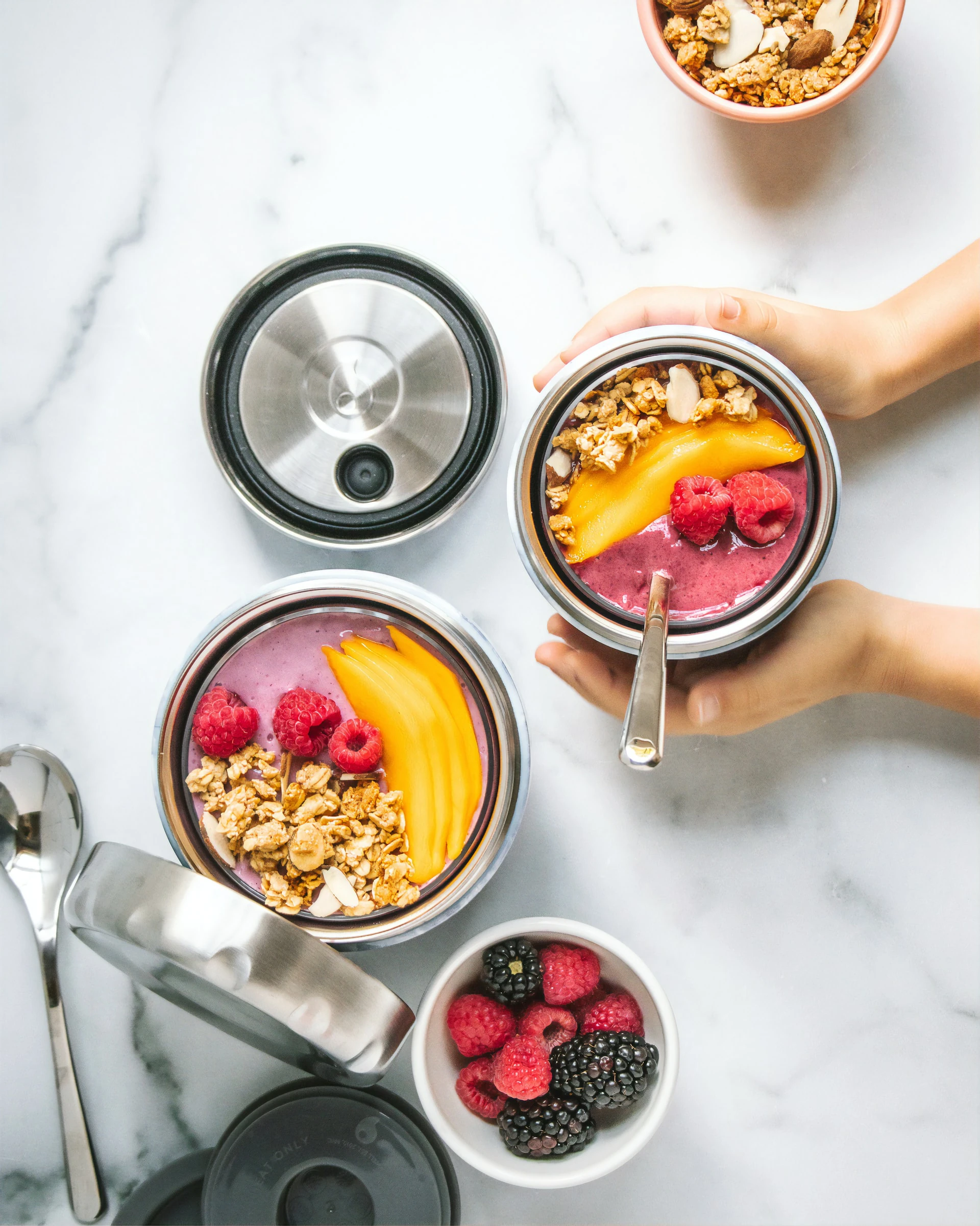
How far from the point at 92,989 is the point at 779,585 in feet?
3.47

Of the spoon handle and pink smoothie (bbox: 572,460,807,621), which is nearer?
pink smoothie (bbox: 572,460,807,621)

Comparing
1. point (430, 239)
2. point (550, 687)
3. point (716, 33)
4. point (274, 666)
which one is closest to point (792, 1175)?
point (550, 687)

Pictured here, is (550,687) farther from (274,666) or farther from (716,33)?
(716,33)

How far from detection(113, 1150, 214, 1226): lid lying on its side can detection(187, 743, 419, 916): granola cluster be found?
466 mm

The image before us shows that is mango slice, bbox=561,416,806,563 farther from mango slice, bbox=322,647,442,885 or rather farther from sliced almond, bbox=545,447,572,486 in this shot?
mango slice, bbox=322,647,442,885

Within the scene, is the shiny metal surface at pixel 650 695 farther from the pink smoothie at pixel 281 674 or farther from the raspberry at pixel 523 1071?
the raspberry at pixel 523 1071

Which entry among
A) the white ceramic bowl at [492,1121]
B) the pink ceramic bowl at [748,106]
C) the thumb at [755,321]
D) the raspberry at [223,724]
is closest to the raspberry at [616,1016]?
the white ceramic bowl at [492,1121]

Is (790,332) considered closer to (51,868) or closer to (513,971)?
(513,971)

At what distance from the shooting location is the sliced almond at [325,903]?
3.28 ft

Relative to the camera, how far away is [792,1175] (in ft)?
4.00

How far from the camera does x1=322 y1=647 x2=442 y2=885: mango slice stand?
3.29 ft

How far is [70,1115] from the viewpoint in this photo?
1.19m

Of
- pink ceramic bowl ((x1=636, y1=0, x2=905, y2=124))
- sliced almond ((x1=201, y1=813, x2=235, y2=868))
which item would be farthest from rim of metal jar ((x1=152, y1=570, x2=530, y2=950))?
pink ceramic bowl ((x1=636, y1=0, x2=905, y2=124))

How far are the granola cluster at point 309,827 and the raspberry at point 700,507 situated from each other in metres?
0.43
